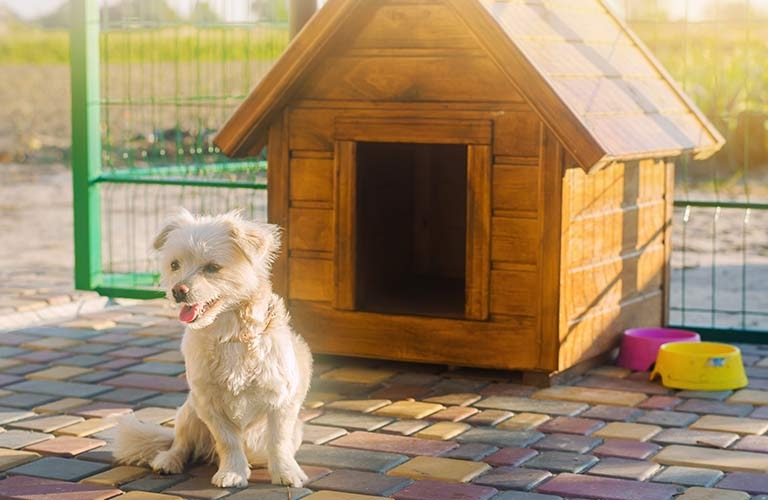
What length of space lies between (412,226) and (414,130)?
173cm

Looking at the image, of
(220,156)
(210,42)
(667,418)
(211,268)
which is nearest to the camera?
(211,268)

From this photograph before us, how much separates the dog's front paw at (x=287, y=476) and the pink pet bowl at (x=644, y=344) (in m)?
2.43

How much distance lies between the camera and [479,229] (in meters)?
5.85

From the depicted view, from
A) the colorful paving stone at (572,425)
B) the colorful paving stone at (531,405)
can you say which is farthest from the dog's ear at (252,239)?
the colorful paving stone at (531,405)

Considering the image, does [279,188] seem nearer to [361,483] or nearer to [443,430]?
[443,430]

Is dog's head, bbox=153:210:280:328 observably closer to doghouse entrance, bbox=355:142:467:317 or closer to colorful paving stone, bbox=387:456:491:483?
colorful paving stone, bbox=387:456:491:483

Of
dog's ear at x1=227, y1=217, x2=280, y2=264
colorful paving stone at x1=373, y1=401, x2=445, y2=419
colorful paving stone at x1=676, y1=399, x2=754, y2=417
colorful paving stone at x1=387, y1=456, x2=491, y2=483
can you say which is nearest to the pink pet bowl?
colorful paving stone at x1=676, y1=399, x2=754, y2=417

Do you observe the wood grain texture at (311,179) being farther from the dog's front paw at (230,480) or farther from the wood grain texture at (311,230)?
the dog's front paw at (230,480)

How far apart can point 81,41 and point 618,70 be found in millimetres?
3486

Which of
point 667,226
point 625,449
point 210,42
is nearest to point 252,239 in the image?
point 625,449

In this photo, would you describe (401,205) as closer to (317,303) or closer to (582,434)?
(317,303)

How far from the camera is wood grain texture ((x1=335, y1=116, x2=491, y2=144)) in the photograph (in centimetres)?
581

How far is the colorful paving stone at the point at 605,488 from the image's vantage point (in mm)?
4203

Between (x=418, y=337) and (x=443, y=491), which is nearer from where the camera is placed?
(x=443, y=491)
